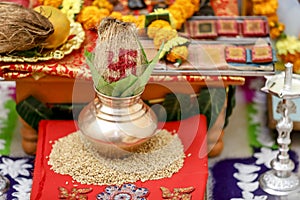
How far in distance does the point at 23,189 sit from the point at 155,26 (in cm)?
50

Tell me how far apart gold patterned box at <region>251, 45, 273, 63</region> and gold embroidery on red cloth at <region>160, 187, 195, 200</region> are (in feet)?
1.31

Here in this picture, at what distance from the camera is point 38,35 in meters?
1.59

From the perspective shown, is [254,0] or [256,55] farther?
[254,0]

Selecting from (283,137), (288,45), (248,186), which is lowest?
(248,186)

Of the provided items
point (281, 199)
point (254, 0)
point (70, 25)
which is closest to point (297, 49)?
point (254, 0)

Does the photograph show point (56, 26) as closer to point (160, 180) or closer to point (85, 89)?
point (85, 89)

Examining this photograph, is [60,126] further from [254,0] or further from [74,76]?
[254,0]

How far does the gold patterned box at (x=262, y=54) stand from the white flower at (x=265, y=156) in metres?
0.22

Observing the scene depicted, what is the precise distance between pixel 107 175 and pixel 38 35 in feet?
1.16

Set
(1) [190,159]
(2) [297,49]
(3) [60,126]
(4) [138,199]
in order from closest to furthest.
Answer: (4) [138,199]
(1) [190,159]
(3) [60,126]
(2) [297,49]

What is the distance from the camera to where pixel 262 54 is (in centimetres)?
170

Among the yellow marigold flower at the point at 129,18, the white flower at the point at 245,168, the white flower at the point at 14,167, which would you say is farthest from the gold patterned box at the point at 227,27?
the white flower at the point at 14,167

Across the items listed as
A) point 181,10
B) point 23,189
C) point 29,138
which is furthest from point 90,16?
point 23,189

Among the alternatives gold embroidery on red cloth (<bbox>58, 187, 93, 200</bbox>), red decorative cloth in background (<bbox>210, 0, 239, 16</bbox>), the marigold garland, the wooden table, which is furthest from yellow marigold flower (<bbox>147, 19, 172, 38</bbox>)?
gold embroidery on red cloth (<bbox>58, 187, 93, 200</bbox>)
